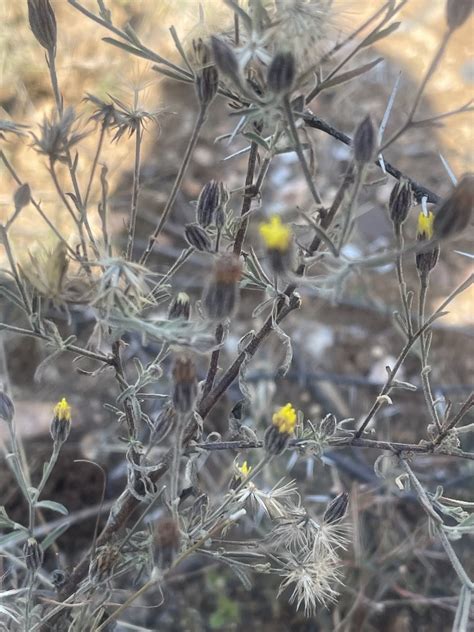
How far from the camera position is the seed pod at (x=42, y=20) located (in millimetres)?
776

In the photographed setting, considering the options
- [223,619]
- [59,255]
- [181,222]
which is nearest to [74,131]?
[59,255]

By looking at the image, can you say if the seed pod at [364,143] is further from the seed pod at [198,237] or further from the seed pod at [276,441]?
the seed pod at [276,441]

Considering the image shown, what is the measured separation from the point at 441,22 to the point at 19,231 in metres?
1.93

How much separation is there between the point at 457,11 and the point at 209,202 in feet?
1.00

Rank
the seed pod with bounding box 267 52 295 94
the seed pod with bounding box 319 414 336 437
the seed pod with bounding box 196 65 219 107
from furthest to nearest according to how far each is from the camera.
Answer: the seed pod with bounding box 319 414 336 437, the seed pod with bounding box 196 65 219 107, the seed pod with bounding box 267 52 295 94

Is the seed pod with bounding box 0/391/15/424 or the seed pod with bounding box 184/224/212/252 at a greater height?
the seed pod with bounding box 184/224/212/252

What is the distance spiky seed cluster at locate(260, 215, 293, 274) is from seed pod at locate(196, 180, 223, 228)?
9 centimetres

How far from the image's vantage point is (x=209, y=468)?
190cm

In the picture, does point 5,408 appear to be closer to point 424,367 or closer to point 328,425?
point 328,425

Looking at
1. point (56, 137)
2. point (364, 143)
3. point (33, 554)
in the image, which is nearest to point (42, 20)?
point (56, 137)

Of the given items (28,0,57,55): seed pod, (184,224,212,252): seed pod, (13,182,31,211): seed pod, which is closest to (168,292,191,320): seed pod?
(184,224,212,252): seed pod

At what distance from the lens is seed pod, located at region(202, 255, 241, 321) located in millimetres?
680

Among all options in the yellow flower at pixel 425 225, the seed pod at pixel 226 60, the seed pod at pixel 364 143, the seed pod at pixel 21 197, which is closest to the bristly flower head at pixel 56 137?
the seed pod at pixel 21 197

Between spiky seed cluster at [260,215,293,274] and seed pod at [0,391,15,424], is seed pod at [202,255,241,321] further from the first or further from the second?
seed pod at [0,391,15,424]
